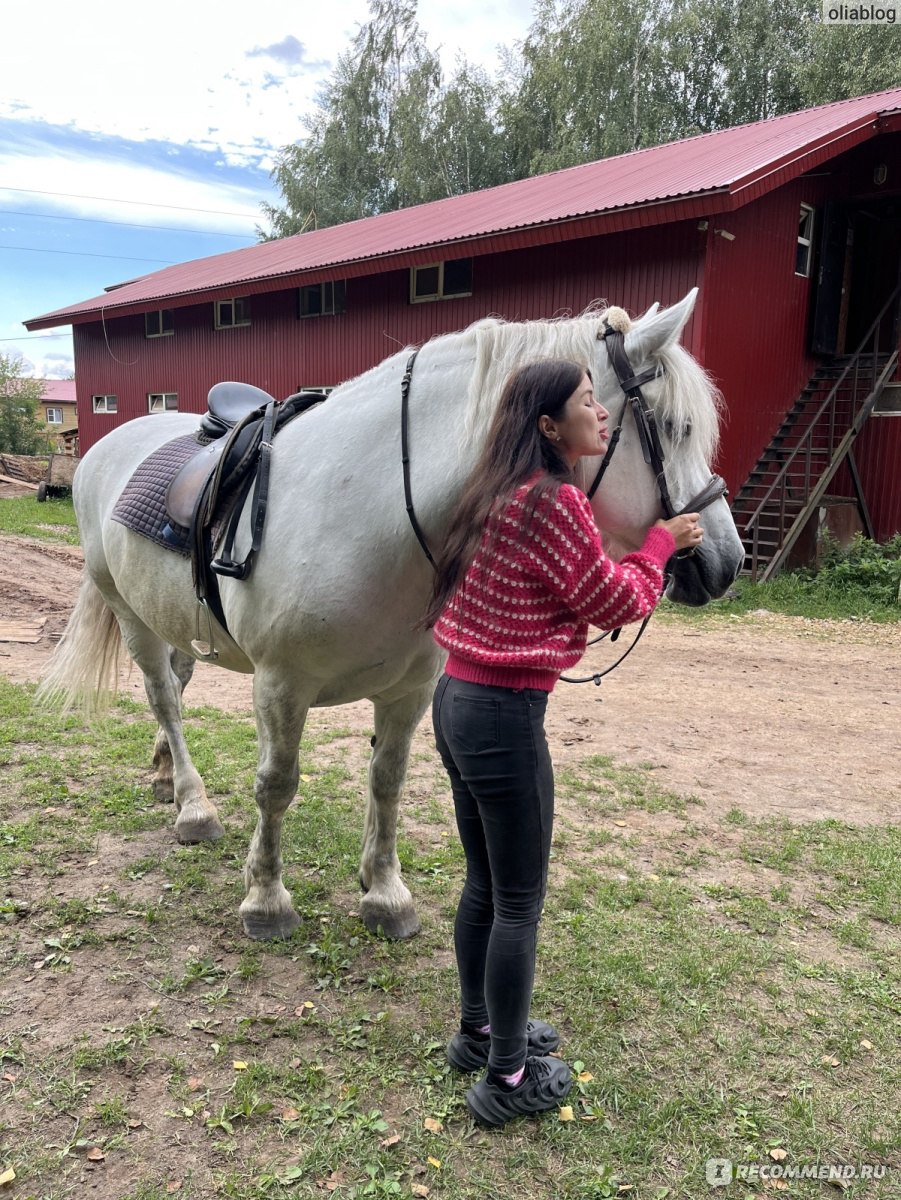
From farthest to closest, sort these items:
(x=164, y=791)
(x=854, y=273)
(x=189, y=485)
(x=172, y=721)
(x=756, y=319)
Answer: (x=854, y=273) → (x=756, y=319) → (x=164, y=791) → (x=172, y=721) → (x=189, y=485)

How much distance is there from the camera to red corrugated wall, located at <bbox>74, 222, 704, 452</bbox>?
10992 millimetres

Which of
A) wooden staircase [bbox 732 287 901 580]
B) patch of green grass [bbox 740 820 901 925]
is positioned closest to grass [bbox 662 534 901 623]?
wooden staircase [bbox 732 287 901 580]

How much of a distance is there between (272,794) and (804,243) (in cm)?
1292

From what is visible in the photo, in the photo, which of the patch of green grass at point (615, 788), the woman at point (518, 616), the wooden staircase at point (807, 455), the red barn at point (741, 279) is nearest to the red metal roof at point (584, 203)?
the red barn at point (741, 279)

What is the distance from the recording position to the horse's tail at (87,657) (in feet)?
13.6

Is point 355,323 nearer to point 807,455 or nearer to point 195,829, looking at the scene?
point 807,455

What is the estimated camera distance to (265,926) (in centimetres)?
289

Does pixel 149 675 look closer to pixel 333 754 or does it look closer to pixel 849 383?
pixel 333 754

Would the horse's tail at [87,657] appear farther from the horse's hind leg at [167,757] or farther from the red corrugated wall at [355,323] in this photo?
the red corrugated wall at [355,323]

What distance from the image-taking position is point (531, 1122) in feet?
6.88

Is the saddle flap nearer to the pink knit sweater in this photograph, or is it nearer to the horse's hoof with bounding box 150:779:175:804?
the pink knit sweater

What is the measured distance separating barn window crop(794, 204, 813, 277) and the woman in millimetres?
12377

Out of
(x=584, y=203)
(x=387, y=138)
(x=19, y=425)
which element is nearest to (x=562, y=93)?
(x=387, y=138)

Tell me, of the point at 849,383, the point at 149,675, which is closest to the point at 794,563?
the point at 849,383
